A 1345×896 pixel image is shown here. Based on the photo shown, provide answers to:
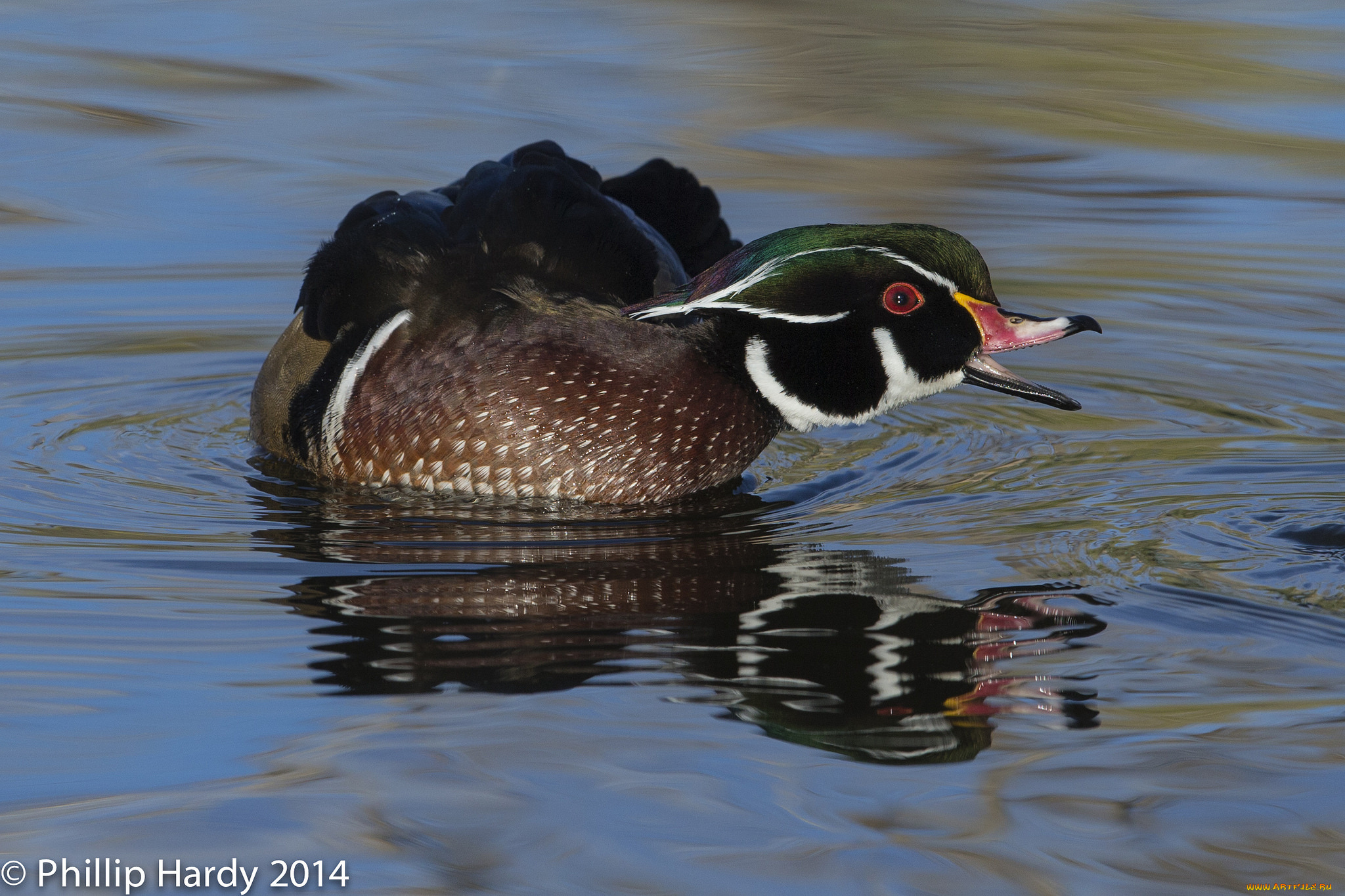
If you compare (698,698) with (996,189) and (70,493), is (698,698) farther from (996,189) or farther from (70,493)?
(996,189)

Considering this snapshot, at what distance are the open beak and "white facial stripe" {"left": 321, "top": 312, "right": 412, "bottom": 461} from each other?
197 centimetres

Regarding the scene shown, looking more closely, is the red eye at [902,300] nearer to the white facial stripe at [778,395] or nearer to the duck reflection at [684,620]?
the white facial stripe at [778,395]

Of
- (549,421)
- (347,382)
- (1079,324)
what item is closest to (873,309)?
(1079,324)

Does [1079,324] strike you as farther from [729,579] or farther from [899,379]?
[729,579]

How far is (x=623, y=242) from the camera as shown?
21.4 ft

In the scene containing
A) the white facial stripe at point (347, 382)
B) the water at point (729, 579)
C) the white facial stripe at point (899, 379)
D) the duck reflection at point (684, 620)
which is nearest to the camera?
the water at point (729, 579)

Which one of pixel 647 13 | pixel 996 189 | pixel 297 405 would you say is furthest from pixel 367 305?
pixel 647 13

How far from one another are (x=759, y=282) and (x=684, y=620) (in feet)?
4.85

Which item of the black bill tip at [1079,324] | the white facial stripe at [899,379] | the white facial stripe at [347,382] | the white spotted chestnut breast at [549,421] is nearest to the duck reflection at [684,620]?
the white spotted chestnut breast at [549,421]

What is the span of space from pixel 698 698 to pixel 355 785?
89cm

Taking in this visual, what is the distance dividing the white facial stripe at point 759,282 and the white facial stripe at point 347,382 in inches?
35.2

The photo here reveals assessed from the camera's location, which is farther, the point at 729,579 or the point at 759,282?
the point at 759,282

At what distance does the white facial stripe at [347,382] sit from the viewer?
20.8ft

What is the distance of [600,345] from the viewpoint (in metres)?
6.17
